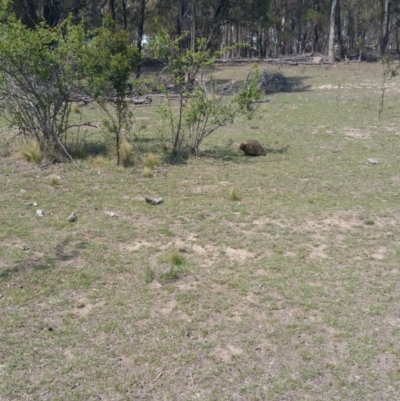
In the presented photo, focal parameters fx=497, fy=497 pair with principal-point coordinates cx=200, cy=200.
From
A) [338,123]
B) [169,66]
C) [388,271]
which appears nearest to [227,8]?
[338,123]

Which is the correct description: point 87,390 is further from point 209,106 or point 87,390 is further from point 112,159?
point 209,106

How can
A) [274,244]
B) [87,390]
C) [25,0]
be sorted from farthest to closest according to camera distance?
[25,0] < [274,244] < [87,390]

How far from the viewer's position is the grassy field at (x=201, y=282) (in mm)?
3428

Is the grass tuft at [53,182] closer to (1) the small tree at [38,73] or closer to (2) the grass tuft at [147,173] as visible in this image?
(1) the small tree at [38,73]

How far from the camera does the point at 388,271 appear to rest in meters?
4.90

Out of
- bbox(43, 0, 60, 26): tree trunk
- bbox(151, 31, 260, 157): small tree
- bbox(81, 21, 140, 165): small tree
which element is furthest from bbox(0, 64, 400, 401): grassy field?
bbox(43, 0, 60, 26): tree trunk

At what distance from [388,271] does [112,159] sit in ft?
17.6

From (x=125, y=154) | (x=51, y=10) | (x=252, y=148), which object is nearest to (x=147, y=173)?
(x=125, y=154)

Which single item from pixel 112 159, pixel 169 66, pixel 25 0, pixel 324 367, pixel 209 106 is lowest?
pixel 324 367

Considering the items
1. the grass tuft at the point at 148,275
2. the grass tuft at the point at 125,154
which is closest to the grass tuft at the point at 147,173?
the grass tuft at the point at 125,154

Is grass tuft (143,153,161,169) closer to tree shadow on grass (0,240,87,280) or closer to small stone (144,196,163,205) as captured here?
small stone (144,196,163,205)

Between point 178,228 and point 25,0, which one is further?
point 25,0

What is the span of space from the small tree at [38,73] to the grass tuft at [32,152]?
0.17 m

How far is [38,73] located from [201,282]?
5.32 metres
